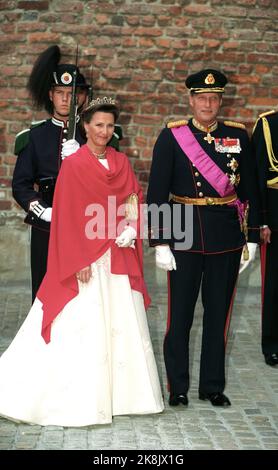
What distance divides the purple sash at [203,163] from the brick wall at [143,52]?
3.21 meters

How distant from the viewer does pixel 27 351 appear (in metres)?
5.53

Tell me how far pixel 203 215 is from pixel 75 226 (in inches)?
30.5

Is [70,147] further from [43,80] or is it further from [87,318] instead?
[87,318]

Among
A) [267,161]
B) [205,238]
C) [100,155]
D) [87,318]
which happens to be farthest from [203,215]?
[267,161]

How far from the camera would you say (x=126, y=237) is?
5.49m

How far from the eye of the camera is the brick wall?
8.76 m

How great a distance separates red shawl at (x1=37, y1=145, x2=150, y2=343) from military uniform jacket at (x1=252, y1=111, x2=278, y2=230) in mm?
1398

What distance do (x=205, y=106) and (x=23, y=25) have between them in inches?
140

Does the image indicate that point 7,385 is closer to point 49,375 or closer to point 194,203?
point 49,375

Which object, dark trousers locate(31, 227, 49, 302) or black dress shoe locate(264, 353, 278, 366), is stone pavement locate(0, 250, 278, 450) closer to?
black dress shoe locate(264, 353, 278, 366)

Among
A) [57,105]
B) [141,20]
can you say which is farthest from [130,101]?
[57,105]

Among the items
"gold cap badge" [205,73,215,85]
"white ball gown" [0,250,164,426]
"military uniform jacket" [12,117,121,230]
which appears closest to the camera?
"white ball gown" [0,250,164,426]

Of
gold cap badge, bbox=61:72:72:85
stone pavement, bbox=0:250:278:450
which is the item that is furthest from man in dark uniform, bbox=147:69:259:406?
gold cap badge, bbox=61:72:72:85

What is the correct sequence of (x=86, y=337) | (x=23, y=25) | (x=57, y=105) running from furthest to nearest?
1. (x=23, y=25)
2. (x=57, y=105)
3. (x=86, y=337)
